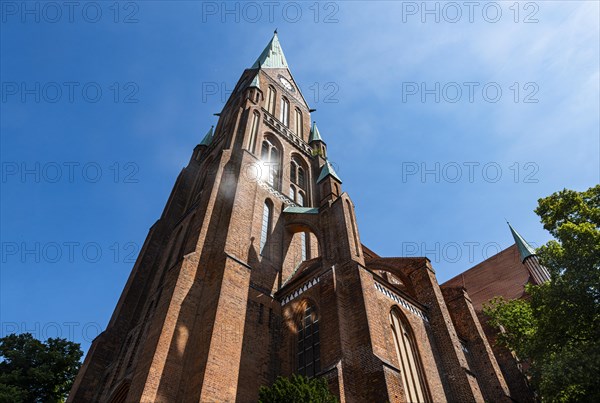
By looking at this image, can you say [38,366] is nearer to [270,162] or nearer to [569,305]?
[270,162]

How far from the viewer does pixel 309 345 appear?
13.7m

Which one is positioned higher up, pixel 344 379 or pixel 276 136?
pixel 276 136

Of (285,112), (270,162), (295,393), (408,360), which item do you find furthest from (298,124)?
(295,393)

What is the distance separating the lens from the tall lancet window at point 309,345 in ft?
42.7

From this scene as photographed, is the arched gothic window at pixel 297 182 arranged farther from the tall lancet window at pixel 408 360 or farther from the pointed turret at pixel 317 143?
the tall lancet window at pixel 408 360

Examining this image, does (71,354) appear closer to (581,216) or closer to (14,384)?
(14,384)

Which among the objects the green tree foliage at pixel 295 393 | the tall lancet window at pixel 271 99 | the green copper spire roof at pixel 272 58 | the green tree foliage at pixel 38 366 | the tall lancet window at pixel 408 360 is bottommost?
the green tree foliage at pixel 295 393

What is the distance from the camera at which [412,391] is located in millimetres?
12812

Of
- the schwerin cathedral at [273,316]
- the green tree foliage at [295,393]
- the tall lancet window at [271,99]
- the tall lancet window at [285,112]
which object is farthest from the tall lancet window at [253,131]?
the green tree foliage at [295,393]

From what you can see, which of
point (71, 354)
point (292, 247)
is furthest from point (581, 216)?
point (71, 354)

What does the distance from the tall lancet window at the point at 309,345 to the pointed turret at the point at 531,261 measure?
21.7 meters

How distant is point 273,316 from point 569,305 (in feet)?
32.2

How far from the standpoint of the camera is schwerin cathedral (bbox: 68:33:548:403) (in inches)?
452

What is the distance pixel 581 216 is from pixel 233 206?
1302cm
